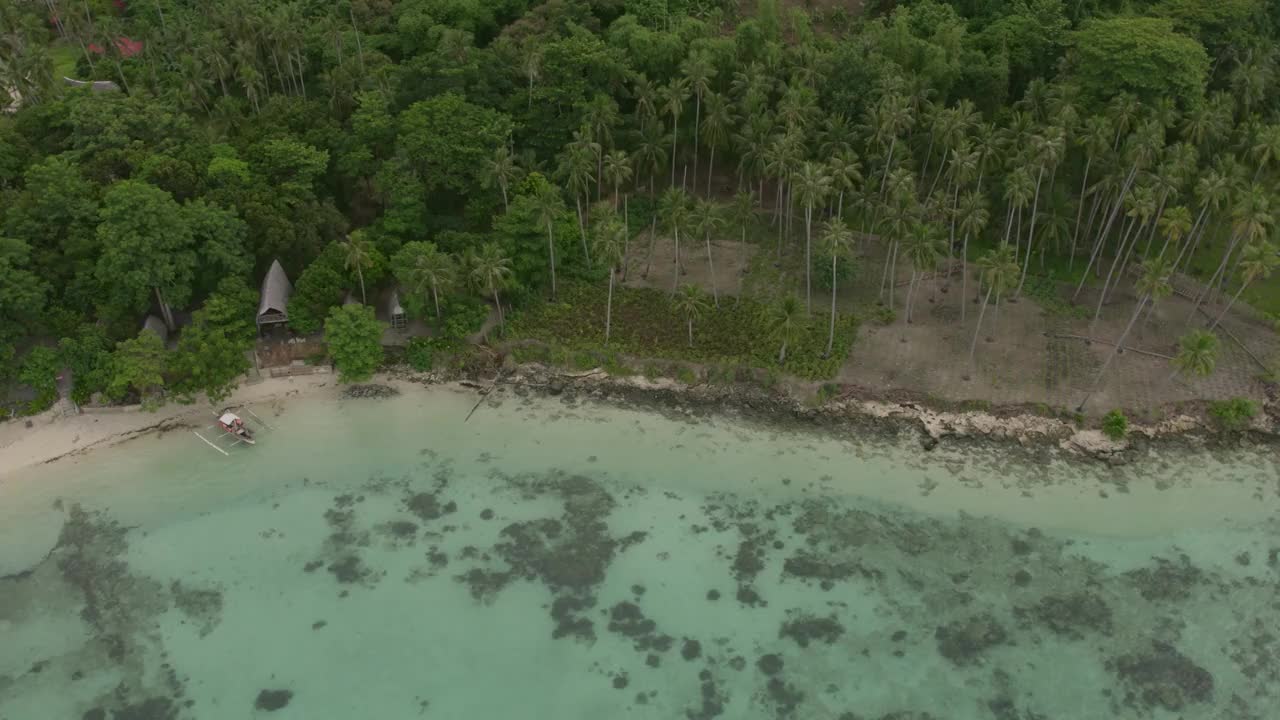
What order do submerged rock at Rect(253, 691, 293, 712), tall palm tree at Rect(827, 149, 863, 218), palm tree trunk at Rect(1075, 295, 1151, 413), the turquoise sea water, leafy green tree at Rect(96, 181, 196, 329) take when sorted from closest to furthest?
submerged rock at Rect(253, 691, 293, 712), the turquoise sea water, palm tree trunk at Rect(1075, 295, 1151, 413), leafy green tree at Rect(96, 181, 196, 329), tall palm tree at Rect(827, 149, 863, 218)

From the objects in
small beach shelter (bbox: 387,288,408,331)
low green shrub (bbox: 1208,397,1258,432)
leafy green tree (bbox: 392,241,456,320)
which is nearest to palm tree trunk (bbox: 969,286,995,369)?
low green shrub (bbox: 1208,397,1258,432)

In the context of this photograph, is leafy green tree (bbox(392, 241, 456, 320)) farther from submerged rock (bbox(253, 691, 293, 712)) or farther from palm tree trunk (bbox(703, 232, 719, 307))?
submerged rock (bbox(253, 691, 293, 712))

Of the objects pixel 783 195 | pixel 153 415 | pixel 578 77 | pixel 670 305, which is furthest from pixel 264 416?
pixel 783 195

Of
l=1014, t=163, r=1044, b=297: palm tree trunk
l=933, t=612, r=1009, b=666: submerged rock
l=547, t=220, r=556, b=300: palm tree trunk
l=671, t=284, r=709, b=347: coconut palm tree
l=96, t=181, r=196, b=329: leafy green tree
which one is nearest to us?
l=933, t=612, r=1009, b=666: submerged rock

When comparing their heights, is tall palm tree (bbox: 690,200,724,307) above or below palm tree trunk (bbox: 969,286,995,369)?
above

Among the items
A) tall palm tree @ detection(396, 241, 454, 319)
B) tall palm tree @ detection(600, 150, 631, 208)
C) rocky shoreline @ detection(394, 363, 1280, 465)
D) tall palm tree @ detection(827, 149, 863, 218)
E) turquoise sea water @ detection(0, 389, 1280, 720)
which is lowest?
turquoise sea water @ detection(0, 389, 1280, 720)

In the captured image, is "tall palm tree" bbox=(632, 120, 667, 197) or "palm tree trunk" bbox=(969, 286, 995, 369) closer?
"palm tree trunk" bbox=(969, 286, 995, 369)
